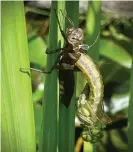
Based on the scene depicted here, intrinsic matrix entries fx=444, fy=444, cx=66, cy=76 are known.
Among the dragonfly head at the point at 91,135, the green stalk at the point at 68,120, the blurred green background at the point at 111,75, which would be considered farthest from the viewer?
the blurred green background at the point at 111,75

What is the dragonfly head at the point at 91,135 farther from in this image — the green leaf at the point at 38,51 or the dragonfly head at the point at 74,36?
the green leaf at the point at 38,51

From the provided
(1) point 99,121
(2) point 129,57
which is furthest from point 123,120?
(1) point 99,121

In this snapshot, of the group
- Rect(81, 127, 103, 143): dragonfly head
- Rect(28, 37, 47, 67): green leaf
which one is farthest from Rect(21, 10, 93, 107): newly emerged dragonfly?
Rect(28, 37, 47, 67): green leaf

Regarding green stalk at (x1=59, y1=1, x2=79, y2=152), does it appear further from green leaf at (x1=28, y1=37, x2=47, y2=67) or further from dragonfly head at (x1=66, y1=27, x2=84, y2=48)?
green leaf at (x1=28, y1=37, x2=47, y2=67)

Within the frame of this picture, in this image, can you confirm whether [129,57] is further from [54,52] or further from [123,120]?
[54,52]

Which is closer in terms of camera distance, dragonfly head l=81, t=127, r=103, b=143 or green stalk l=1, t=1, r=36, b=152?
green stalk l=1, t=1, r=36, b=152

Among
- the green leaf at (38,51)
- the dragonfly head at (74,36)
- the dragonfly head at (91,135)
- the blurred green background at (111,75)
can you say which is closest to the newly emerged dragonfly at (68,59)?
the dragonfly head at (74,36)
